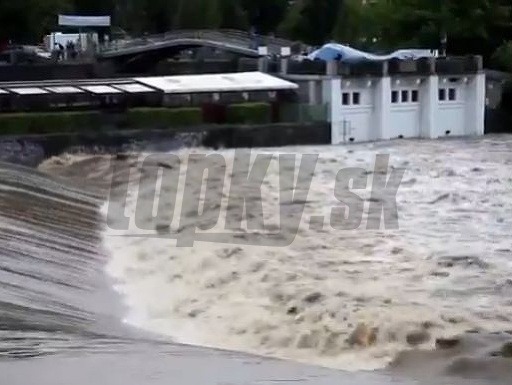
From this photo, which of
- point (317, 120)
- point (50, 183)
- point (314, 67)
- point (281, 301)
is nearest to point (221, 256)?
point (281, 301)

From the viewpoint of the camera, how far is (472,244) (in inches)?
871

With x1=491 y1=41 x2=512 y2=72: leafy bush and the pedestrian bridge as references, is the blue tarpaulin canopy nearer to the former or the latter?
x1=491 y1=41 x2=512 y2=72: leafy bush

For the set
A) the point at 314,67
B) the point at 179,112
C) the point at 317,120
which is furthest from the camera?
the point at 314,67

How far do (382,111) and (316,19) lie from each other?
3132 cm

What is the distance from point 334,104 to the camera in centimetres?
4641

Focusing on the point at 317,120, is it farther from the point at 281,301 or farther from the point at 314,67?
the point at 281,301

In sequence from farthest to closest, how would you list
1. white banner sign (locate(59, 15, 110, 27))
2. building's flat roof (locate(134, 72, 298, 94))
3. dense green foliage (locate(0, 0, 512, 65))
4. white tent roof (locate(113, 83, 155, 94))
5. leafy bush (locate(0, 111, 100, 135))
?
white banner sign (locate(59, 15, 110, 27)), dense green foliage (locate(0, 0, 512, 65)), building's flat roof (locate(134, 72, 298, 94)), white tent roof (locate(113, 83, 155, 94)), leafy bush (locate(0, 111, 100, 135))

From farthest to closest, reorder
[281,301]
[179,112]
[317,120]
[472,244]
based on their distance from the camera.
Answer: [317,120] → [179,112] → [472,244] → [281,301]

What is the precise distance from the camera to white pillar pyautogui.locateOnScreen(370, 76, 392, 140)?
160ft

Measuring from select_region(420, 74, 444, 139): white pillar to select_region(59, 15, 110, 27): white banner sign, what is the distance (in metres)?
27.6

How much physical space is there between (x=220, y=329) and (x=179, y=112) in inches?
1081

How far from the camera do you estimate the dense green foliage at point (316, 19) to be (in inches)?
2183

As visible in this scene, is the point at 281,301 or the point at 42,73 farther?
the point at 42,73

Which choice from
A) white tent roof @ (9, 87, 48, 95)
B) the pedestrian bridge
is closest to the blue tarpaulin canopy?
the pedestrian bridge
